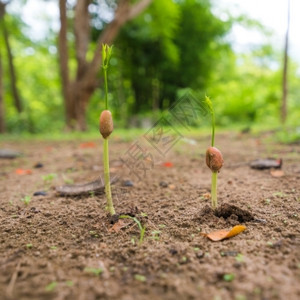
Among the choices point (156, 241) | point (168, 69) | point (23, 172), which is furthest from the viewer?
point (168, 69)

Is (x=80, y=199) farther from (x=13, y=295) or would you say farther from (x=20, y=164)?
(x=20, y=164)

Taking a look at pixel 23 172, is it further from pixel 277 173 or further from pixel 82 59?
pixel 82 59

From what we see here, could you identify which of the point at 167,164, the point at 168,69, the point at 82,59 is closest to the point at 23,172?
the point at 167,164

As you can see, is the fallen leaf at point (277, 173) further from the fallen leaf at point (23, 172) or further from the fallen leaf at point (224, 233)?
the fallen leaf at point (23, 172)

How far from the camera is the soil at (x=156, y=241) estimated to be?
0.88m

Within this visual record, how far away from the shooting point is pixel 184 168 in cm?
257

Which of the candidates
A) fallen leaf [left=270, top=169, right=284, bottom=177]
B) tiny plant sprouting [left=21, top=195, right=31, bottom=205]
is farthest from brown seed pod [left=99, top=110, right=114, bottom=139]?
fallen leaf [left=270, top=169, right=284, bottom=177]

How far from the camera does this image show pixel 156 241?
3.88 feet

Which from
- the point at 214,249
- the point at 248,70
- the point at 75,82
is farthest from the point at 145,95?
the point at 248,70

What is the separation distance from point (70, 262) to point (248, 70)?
67.4ft

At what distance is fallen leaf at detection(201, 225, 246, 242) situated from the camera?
117 centimetres

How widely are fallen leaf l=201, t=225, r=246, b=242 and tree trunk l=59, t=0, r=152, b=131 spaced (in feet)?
20.2

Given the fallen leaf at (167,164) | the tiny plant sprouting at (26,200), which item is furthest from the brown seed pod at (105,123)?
the fallen leaf at (167,164)

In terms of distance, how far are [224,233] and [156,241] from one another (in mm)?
260
